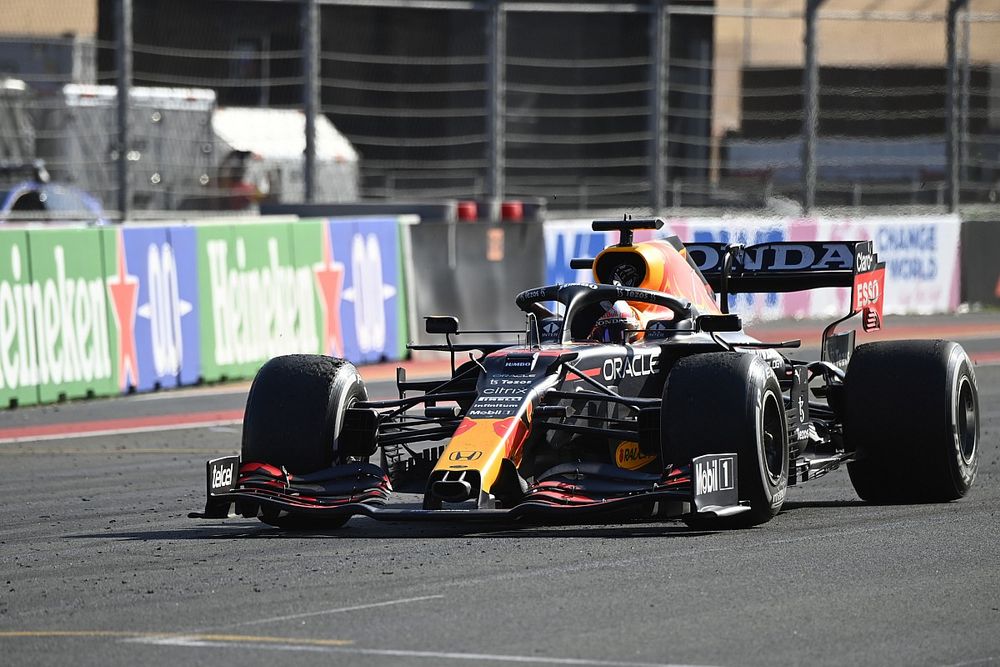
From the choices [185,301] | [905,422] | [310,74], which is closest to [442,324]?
[905,422]

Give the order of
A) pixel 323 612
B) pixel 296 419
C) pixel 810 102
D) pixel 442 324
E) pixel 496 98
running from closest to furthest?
1. pixel 323 612
2. pixel 296 419
3. pixel 442 324
4. pixel 496 98
5. pixel 810 102

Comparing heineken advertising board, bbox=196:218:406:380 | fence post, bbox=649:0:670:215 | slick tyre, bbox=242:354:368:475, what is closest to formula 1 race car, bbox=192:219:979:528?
slick tyre, bbox=242:354:368:475

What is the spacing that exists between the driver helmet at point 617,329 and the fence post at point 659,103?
11.6 m

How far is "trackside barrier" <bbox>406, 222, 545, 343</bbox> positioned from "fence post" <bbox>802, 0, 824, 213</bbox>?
450 centimetres

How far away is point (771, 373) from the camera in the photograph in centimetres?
815

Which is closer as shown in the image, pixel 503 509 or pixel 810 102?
pixel 503 509

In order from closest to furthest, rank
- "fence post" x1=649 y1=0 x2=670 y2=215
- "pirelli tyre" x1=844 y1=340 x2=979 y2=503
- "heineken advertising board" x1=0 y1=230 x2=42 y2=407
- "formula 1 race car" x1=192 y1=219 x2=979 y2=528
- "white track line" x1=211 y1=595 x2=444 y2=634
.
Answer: "white track line" x1=211 y1=595 x2=444 y2=634, "formula 1 race car" x1=192 y1=219 x2=979 y2=528, "pirelli tyre" x1=844 y1=340 x2=979 y2=503, "heineken advertising board" x1=0 y1=230 x2=42 y2=407, "fence post" x1=649 y1=0 x2=670 y2=215

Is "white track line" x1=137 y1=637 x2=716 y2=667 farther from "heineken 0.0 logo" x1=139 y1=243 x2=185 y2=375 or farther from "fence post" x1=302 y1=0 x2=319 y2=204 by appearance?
"fence post" x1=302 y1=0 x2=319 y2=204

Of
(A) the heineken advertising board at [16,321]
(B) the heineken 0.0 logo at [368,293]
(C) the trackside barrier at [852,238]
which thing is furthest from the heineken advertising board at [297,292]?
(C) the trackside barrier at [852,238]

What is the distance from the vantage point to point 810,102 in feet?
72.1

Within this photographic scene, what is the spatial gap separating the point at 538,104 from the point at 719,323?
41.7 ft

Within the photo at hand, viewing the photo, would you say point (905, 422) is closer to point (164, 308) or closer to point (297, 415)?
point (297, 415)

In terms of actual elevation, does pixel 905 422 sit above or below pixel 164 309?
below

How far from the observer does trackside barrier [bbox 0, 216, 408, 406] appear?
14211 mm
